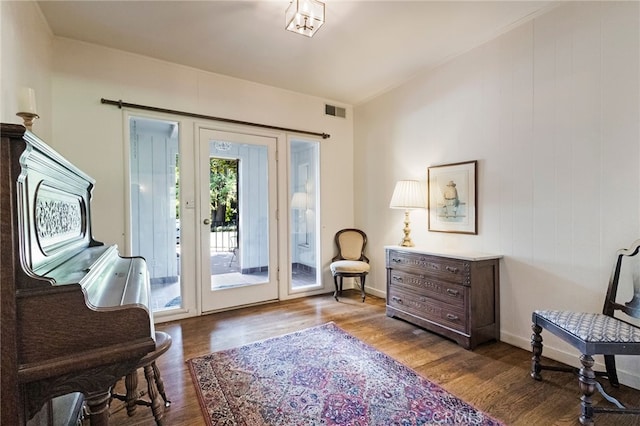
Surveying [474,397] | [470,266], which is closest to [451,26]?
[470,266]

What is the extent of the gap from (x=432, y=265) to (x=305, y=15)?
2315 mm

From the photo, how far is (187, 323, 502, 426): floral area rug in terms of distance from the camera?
1.67m

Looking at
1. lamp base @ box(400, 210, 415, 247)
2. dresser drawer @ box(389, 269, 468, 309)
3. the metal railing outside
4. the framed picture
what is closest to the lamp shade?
the framed picture

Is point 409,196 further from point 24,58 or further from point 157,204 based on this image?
point 24,58

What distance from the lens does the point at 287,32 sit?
2.59m

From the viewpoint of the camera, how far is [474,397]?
184cm

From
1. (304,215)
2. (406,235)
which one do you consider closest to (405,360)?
(406,235)

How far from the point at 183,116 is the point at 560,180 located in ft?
11.5

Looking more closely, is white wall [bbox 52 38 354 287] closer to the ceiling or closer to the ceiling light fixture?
the ceiling

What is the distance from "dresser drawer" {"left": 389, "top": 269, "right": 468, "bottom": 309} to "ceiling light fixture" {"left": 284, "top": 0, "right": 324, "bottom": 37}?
7.75 ft

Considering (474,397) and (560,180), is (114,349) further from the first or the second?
(560,180)

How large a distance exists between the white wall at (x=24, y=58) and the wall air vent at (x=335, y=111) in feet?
9.55

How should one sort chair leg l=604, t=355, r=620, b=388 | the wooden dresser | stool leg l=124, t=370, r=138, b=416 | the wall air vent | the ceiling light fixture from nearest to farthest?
stool leg l=124, t=370, r=138, b=416 < chair leg l=604, t=355, r=620, b=388 < the ceiling light fixture < the wooden dresser < the wall air vent

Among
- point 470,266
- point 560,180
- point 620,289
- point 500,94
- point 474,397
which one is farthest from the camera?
point 500,94
